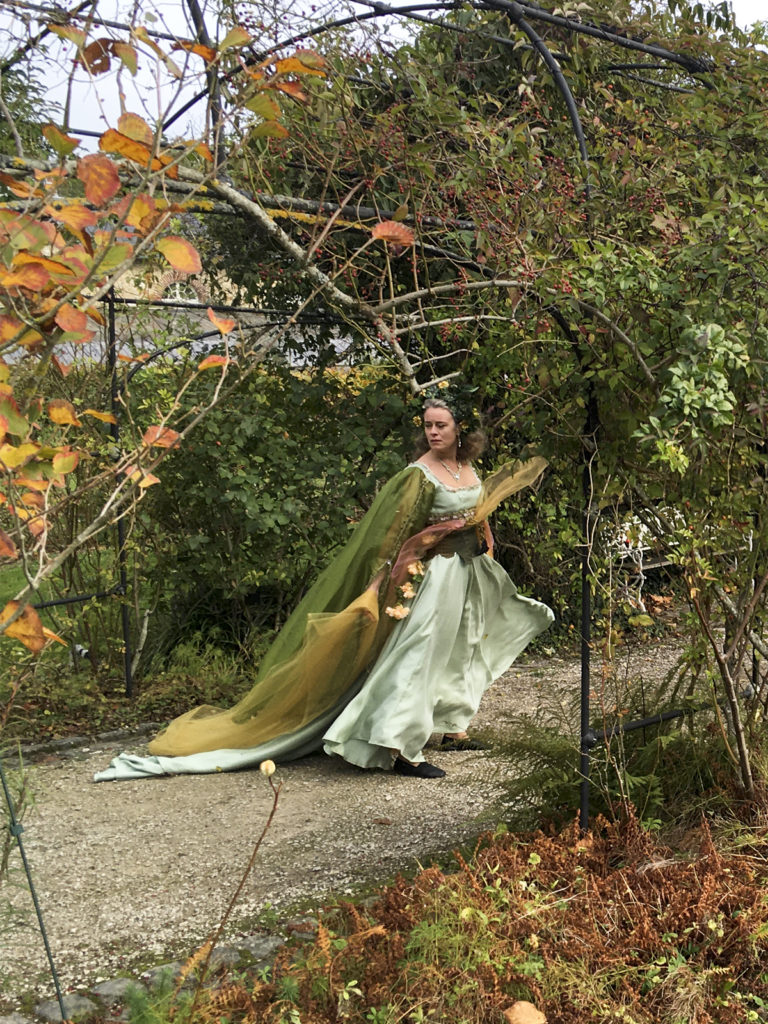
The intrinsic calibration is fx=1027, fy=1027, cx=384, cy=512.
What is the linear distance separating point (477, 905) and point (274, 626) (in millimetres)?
3967

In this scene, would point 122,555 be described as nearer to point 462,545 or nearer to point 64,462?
point 462,545

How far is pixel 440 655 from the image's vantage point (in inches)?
196

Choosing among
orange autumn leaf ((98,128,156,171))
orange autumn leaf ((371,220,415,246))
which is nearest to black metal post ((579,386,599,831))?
orange autumn leaf ((371,220,415,246))

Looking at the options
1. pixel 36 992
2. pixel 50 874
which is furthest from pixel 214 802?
pixel 36 992

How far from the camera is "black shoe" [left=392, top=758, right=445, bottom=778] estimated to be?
15.6 ft

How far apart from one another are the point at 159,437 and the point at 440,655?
3.15 meters

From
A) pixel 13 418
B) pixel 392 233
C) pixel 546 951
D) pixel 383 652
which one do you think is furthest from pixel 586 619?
pixel 13 418

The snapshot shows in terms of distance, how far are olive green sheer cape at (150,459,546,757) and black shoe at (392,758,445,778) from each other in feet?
1.43

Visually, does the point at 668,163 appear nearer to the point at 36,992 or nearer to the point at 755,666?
the point at 755,666

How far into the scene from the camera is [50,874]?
376 centimetres

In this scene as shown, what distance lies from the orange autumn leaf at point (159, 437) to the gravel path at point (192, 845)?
1.79m

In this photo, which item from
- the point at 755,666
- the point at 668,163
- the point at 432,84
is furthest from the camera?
the point at 432,84

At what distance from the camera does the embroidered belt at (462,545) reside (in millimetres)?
5070

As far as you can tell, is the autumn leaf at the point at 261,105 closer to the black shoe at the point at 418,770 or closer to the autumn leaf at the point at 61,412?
the autumn leaf at the point at 61,412
